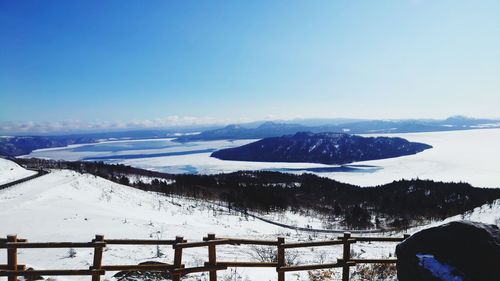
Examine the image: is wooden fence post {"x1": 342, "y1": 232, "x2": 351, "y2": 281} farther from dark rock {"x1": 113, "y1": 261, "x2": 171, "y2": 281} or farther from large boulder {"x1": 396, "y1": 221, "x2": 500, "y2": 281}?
dark rock {"x1": 113, "y1": 261, "x2": 171, "y2": 281}

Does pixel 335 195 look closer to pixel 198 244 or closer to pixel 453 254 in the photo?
pixel 453 254

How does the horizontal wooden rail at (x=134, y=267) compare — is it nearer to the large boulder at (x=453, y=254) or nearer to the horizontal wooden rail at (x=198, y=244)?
the horizontal wooden rail at (x=198, y=244)

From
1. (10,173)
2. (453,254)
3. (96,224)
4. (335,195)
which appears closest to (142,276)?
(453,254)

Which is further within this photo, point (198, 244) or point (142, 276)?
point (142, 276)

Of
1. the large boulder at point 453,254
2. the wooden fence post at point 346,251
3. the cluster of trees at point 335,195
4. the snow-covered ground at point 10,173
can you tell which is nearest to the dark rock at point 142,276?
the wooden fence post at point 346,251

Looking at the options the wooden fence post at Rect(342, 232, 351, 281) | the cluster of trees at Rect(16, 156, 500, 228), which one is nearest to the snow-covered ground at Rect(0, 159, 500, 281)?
the wooden fence post at Rect(342, 232, 351, 281)

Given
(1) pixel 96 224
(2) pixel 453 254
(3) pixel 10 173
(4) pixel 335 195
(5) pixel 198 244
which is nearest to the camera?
(2) pixel 453 254

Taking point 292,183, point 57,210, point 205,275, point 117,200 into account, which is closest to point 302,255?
point 205,275
